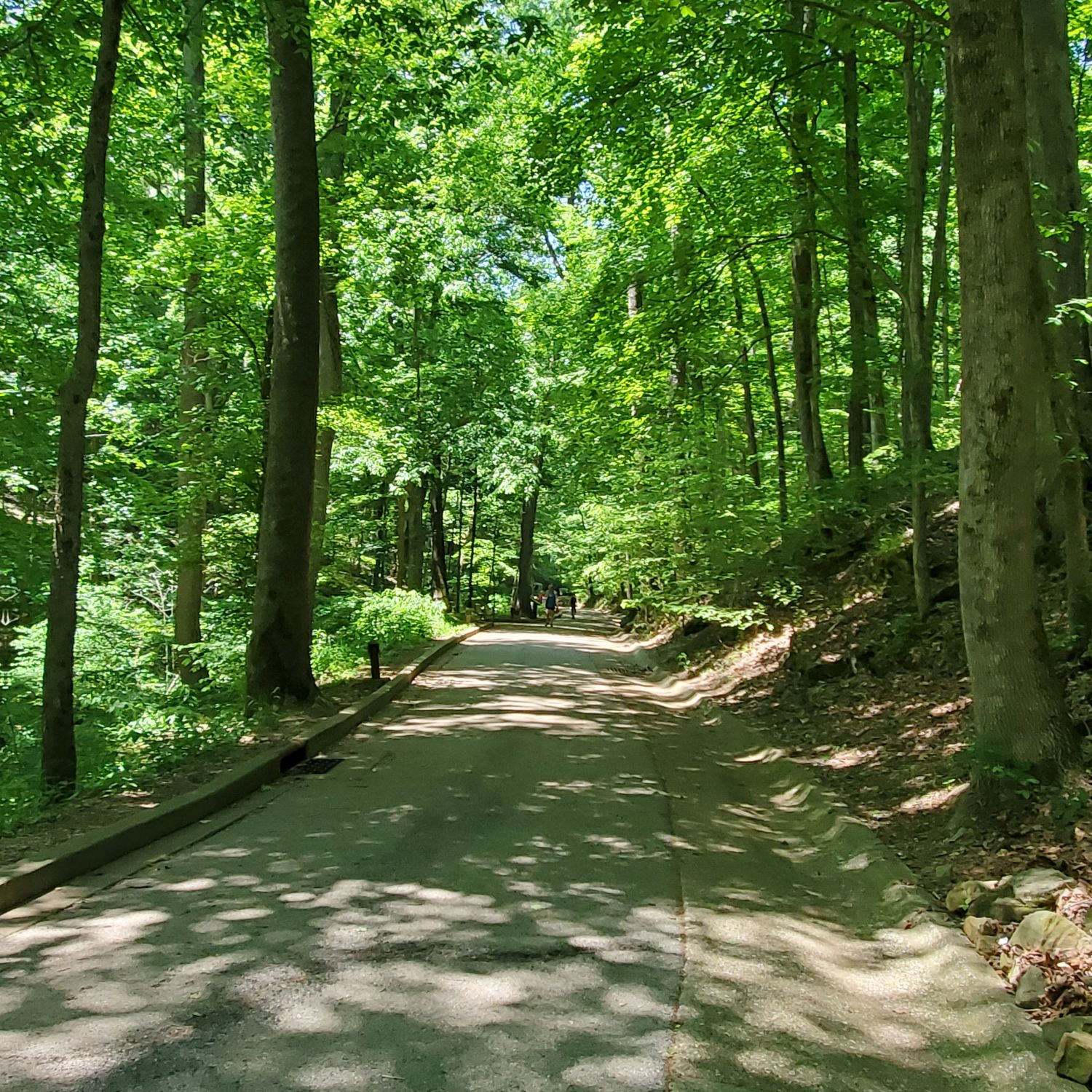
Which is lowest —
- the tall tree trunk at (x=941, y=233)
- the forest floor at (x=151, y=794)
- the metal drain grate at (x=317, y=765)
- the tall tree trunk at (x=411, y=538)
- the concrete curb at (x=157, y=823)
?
the metal drain grate at (x=317, y=765)

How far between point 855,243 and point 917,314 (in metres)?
1.36

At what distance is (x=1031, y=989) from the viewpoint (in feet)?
12.6

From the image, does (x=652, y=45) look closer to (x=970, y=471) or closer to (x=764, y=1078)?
(x=970, y=471)

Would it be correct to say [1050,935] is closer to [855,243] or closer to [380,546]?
[855,243]

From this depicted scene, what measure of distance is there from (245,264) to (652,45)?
6.62 m

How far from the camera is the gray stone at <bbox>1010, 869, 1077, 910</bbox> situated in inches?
181

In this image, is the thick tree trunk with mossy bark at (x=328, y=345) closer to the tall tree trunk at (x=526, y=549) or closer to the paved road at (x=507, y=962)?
the paved road at (x=507, y=962)

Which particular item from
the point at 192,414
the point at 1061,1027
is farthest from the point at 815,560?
the point at 1061,1027

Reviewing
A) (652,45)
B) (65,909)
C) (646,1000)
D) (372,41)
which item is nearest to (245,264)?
(372,41)

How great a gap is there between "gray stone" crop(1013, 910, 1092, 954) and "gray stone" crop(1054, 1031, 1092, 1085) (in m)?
0.71

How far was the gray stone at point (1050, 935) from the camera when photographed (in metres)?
4.02

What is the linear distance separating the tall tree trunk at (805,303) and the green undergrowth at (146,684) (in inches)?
328

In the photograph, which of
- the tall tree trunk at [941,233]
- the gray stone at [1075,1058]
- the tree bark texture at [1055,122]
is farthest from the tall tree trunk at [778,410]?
the gray stone at [1075,1058]

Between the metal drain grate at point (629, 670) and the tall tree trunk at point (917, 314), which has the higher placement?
the tall tree trunk at point (917, 314)
